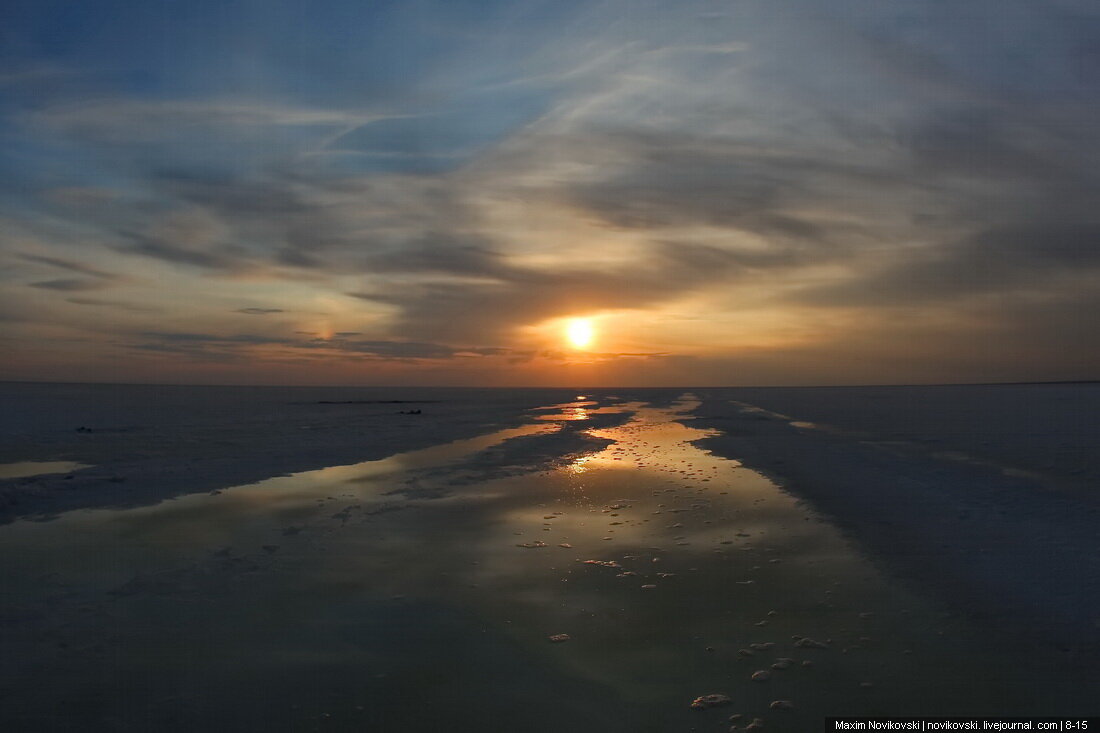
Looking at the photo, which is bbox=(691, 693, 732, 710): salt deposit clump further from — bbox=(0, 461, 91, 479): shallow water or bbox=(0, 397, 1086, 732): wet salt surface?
bbox=(0, 461, 91, 479): shallow water

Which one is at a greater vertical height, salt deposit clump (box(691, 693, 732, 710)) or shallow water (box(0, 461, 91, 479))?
salt deposit clump (box(691, 693, 732, 710))

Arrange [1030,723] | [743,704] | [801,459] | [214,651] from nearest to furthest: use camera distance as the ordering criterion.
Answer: [1030,723]
[743,704]
[214,651]
[801,459]

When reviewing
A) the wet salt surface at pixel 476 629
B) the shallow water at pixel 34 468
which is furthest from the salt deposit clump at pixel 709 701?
the shallow water at pixel 34 468

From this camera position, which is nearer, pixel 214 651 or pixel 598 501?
pixel 214 651

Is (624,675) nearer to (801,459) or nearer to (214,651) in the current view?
(214,651)

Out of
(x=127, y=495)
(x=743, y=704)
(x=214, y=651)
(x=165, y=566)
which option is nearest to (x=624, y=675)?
(x=743, y=704)

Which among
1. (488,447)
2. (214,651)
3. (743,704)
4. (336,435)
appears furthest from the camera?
(336,435)

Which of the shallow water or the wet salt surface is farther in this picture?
the shallow water

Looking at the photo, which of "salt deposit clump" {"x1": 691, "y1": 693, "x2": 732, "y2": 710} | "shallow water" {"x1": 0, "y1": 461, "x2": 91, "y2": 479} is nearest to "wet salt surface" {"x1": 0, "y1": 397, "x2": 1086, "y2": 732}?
"salt deposit clump" {"x1": 691, "y1": 693, "x2": 732, "y2": 710}

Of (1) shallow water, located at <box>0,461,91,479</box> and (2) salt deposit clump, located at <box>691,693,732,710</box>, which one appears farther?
(1) shallow water, located at <box>0,461,91,479</box>
